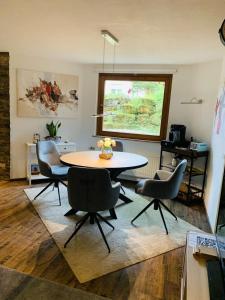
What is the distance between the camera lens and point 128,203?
3777 mm

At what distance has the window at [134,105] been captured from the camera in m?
4.63

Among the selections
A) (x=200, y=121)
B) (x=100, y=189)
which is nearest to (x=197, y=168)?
(x=200, y=121)

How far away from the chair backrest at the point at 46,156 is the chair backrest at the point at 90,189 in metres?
1.14

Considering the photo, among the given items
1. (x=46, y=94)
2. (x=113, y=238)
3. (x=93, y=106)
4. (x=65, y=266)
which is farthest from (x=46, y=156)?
(x=65, y=266)

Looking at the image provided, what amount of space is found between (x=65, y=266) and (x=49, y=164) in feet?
5.89

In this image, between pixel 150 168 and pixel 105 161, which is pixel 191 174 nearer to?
pixel 150 168

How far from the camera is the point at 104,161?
321cm

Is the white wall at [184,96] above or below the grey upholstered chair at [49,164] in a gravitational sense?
above

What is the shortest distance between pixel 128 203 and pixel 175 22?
2.57m

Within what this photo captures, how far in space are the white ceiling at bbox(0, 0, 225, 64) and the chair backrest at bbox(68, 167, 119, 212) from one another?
1.43 metres

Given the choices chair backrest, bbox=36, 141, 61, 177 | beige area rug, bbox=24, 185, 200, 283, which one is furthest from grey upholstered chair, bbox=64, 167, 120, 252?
chair backrest, bbox=36, 141, 61, 177

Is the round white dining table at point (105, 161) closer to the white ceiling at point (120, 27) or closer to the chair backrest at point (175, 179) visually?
the chair backrest at point (175, 179)

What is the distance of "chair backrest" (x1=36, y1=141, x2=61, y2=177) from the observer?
3.49 m

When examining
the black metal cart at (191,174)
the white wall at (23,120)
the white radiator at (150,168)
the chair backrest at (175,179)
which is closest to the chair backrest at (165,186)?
the chair backrest at (175,179)
